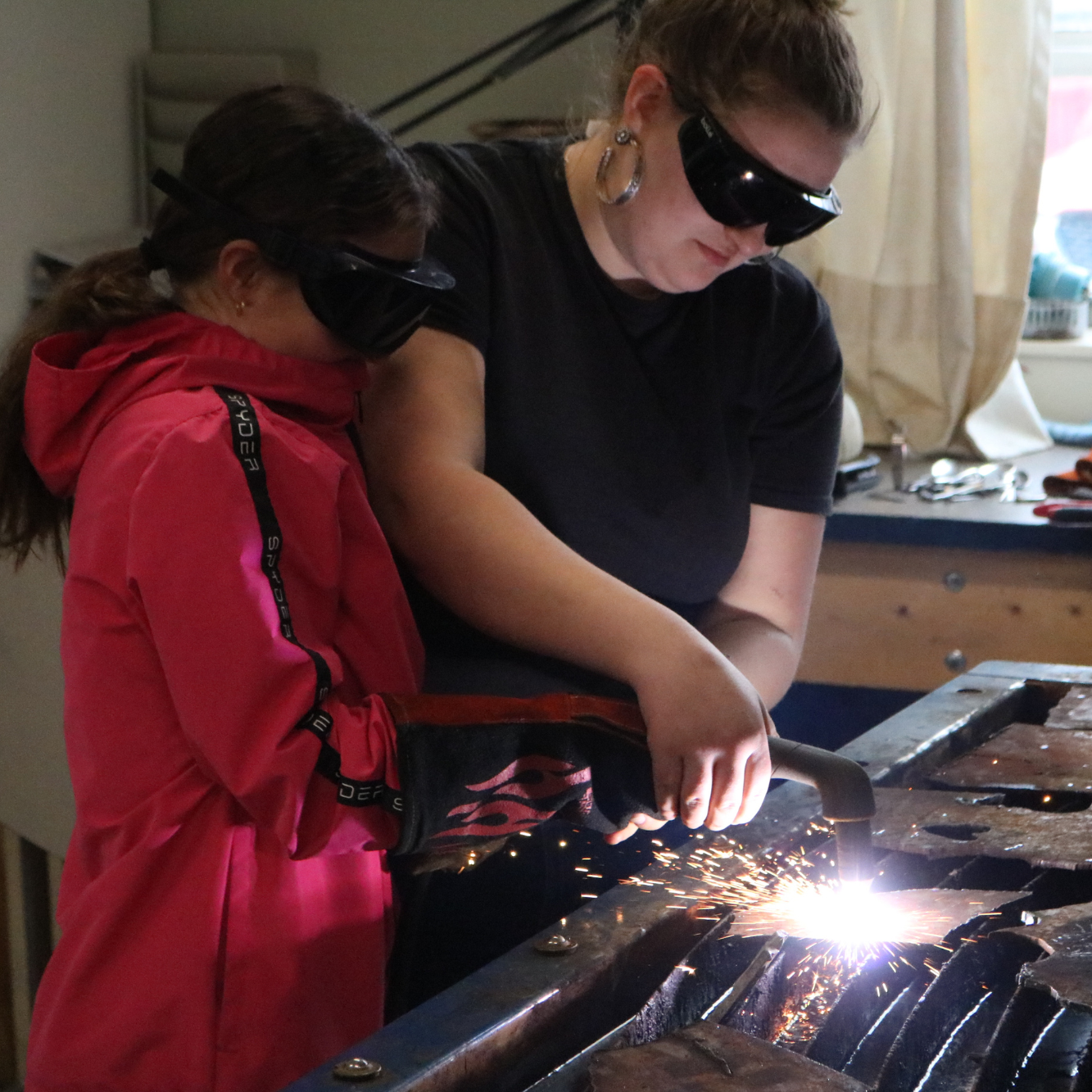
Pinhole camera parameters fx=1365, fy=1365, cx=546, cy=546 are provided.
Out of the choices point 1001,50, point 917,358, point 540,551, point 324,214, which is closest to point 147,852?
point 540,551

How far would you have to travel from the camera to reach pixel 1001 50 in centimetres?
263

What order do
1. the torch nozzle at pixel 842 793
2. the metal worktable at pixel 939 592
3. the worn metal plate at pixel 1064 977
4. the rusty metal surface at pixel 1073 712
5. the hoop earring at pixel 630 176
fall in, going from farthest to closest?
the metal worktable at pixel 939 592
the rusty metal surface at pixel 1073 712
the hoop earring at pixel 630 176
the torch nozzle at pixel 842 793
the worn metal plate at pixel 1064 977

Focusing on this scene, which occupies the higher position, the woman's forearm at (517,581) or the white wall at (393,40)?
the white wall at (393,40)

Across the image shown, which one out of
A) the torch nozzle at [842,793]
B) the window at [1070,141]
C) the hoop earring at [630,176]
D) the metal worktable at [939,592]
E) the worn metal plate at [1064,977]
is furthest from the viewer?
the window at [1070,141]

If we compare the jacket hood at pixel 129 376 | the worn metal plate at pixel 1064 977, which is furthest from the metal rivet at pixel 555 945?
the jacket hood at pixel 129 376

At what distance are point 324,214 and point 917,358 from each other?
194 cm

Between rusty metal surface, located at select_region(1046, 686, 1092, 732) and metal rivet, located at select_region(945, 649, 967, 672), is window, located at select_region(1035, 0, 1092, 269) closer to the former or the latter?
metal rivet, located at select_region(945, 649, 967, 672)

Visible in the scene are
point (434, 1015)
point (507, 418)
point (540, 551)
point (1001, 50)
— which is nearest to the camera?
point (434, 1015)

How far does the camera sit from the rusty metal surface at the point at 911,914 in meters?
Answer: 0.98

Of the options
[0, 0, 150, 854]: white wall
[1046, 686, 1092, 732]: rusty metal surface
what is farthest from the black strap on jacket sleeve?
[0, 0, 150, 854]: white wall

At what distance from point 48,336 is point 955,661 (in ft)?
5.62

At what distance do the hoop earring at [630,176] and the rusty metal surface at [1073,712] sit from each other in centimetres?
73

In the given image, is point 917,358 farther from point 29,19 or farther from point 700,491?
point 29,19

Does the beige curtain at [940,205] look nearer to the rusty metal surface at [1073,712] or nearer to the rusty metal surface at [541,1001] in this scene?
the rusty metal surface at [1073,712]
